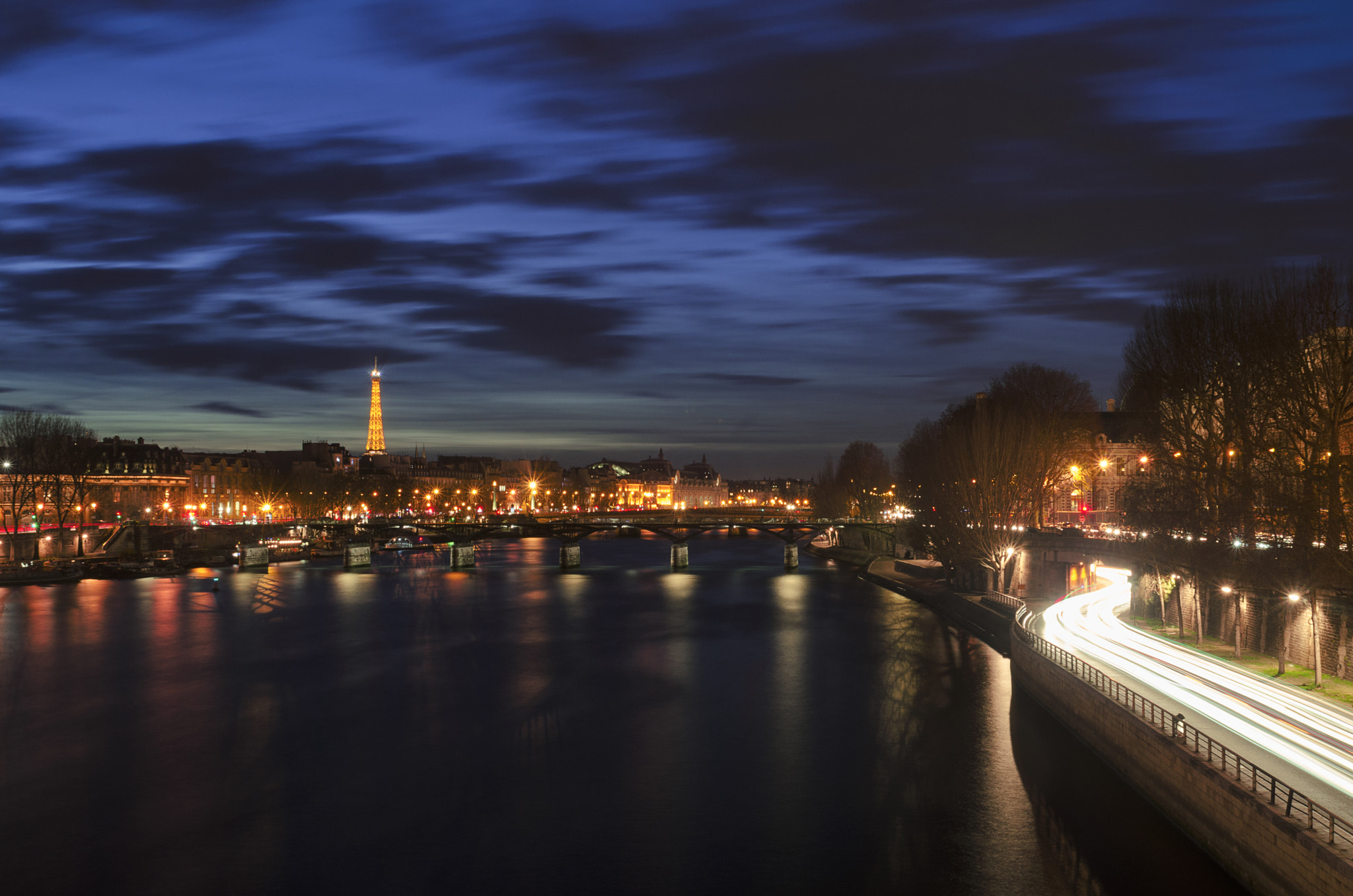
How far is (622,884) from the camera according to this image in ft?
63.9

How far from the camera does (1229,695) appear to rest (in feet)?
78.7

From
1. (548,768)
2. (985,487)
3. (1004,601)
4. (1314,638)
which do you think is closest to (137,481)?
(985,487)

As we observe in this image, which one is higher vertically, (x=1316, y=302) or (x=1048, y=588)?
(x=1316, y=302)

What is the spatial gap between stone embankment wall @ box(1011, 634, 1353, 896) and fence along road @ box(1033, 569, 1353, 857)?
231 mm

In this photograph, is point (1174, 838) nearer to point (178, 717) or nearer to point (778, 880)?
point (778, 880)

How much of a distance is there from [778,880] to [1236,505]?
66.2 feet

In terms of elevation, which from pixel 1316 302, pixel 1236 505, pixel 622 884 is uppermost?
pixel 1316 302

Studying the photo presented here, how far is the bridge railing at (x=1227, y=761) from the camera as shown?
14250mm

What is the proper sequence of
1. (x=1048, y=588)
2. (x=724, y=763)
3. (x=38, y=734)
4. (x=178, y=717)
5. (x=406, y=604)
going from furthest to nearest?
(x=406, y=604) < (x=1048, y=588) < (x=178, y=717) < (x=38, y=734) < (x=724, y=763)

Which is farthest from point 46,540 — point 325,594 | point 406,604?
point 406,604

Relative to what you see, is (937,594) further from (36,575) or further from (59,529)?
(59,529)

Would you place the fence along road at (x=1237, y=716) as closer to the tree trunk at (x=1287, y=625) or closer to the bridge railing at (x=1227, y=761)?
the bridge railing at (x=1227, y=761)

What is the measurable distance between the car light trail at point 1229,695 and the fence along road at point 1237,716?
2 centimetres

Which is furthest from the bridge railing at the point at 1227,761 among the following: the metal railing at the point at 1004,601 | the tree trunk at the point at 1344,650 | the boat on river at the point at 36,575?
the boat on river at the point at 36,575
